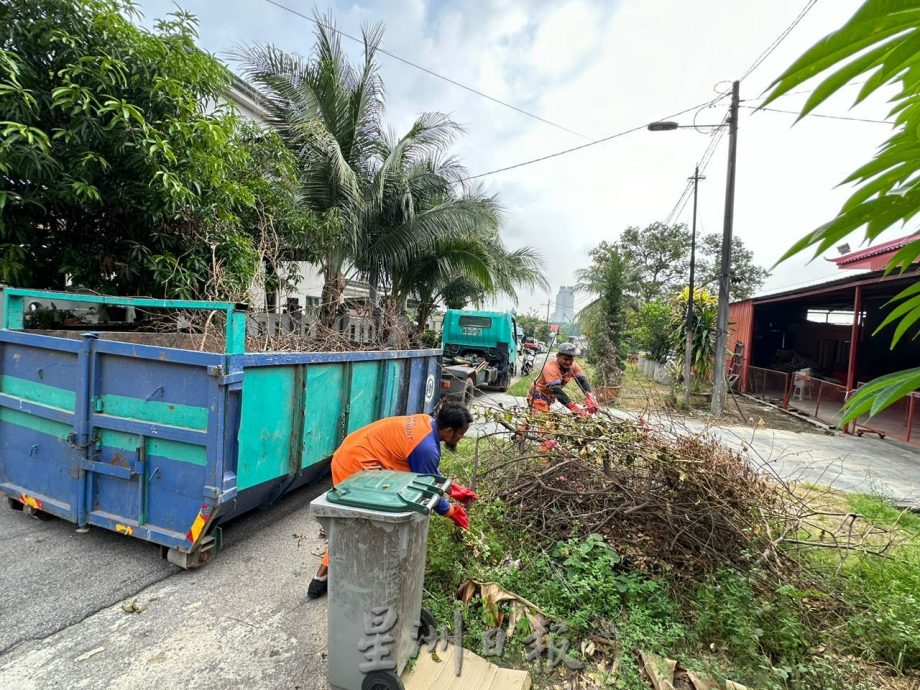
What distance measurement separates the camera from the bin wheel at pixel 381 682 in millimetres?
2039

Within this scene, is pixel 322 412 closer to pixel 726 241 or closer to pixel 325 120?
pixel 325 120

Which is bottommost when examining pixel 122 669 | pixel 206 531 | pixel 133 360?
pixel 122 669

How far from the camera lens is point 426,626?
245 centimetres

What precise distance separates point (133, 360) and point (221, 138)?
10.5ft

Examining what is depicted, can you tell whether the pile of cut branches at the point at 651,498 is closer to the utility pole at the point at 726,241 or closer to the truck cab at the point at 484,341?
the utility pole at the point at 726,241

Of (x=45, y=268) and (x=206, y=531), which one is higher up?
(x=45, y=268)

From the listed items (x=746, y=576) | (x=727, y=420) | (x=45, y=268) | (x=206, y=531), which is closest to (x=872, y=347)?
(x=727, y=420)

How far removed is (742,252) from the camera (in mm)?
31203

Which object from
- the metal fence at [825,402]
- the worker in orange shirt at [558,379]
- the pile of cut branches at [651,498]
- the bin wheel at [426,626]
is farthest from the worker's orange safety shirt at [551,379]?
the metal fence at [825,402]

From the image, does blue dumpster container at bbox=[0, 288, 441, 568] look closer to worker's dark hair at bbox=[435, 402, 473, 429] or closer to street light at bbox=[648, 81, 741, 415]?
worker's dark hair at bbox=[435, 402, 473, 429]

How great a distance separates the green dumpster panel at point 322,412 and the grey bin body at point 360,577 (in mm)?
1652

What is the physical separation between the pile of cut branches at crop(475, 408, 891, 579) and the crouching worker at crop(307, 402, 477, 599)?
988 millimetres

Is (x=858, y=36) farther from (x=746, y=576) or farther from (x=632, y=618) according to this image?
(x=746, y=576)

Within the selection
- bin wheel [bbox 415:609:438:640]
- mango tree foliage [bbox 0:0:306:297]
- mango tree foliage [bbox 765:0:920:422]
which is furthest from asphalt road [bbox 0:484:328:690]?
mango tree foliage [bbox 0:0:306:297]
